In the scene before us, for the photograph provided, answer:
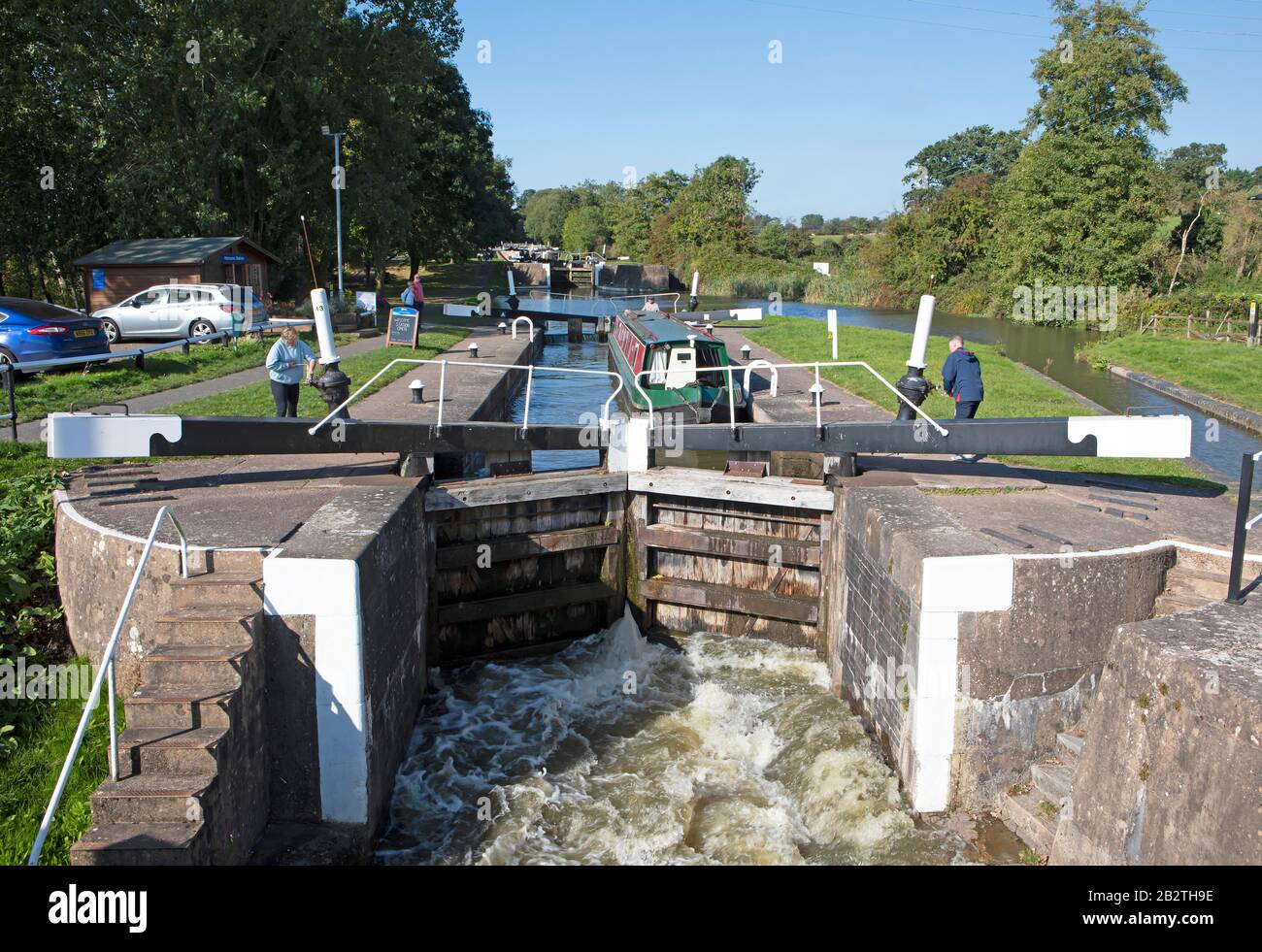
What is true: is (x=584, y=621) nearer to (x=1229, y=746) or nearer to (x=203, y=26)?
(x=1229, y=746)

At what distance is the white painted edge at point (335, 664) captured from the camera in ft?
22.4

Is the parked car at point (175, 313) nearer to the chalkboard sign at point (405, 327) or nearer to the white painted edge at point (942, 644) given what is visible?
the chalkboard sign at point (405, 327)

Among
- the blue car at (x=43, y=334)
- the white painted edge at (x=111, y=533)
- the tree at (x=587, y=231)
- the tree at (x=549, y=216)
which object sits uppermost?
the tree at (x=549, y=216)

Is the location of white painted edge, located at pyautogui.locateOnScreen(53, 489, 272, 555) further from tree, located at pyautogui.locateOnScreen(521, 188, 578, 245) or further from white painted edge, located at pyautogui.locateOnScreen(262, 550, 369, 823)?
tree, located at pyautogui.locateOnScreen(521, 188, 578, 245)

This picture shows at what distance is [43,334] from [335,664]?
12792mm

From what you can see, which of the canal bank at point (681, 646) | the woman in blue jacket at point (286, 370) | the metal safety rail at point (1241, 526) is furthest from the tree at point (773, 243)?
the metal safety rail at point (1241, 526)

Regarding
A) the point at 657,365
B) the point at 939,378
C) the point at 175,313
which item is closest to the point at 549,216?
the point at 175,313

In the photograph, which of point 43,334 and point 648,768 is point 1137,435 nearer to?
point 648,768

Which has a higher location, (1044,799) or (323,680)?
(323,680)

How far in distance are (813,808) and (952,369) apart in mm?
5863

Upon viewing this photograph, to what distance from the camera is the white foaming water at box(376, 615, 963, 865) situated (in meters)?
7.38

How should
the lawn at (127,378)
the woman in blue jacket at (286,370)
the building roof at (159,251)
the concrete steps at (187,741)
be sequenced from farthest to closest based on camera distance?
the building roof at (159,251), the lawn at (127,378), the woman in blue jacket at (286,370), the concrete steps at (187,741)

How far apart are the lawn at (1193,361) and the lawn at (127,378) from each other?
736 inches

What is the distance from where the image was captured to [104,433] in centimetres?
848
